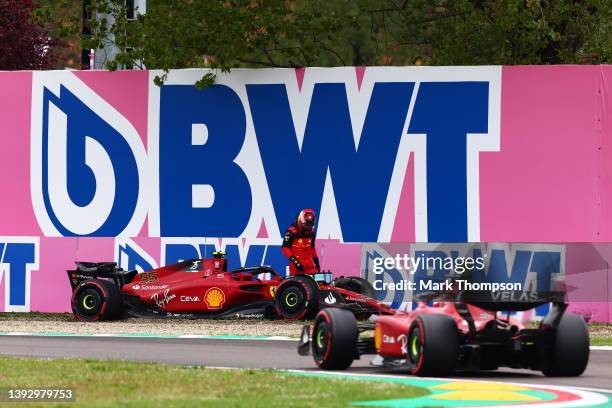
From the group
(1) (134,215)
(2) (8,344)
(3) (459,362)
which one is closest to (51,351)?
(2) (8,344)

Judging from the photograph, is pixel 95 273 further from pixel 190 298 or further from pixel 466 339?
pixel 466 339

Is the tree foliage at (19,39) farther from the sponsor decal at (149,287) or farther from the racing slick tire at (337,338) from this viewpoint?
the racing slick tire at (337,338)

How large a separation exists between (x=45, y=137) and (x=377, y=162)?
6.34 metres

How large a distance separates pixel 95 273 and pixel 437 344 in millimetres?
12547

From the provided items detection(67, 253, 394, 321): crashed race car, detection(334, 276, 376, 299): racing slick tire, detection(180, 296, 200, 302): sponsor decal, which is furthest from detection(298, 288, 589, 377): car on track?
detection(180, 296, 200, 302): sponsor decal

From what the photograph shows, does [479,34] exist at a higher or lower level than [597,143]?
higher

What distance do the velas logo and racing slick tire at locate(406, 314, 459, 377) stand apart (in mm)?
14175

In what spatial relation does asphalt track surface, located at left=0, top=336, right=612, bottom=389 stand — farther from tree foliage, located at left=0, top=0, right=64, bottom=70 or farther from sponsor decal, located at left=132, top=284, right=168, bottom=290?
tree foliage, located at left=0, top=0, right=64, bottom=70

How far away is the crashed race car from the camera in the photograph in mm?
24516

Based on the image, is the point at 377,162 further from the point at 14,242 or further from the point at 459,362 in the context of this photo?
the point at 459,362

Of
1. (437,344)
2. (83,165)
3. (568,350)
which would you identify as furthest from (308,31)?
(437,344)

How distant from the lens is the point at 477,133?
2631 cm

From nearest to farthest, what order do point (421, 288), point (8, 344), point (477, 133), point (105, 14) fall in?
point (8, 344) → point (421, 288) → point (477, 133) → point (105, 14)

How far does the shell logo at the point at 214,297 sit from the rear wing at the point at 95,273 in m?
1.62
